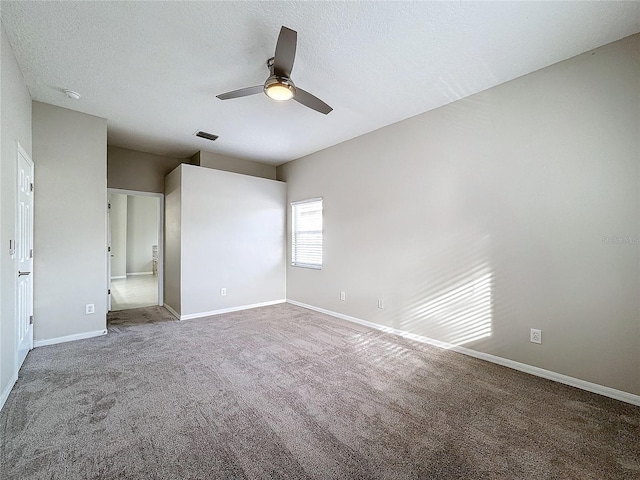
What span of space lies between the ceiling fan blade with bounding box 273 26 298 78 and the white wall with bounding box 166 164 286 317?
9.21 feet

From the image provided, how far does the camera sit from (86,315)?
341cm

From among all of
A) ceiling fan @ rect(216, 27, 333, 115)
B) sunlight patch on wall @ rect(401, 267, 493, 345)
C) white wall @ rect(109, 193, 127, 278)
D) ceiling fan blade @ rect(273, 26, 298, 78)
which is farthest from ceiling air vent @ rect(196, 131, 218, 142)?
white wall @ rect(109, 193, 127, 278)

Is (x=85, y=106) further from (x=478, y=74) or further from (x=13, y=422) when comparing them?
(x=478, y=74)

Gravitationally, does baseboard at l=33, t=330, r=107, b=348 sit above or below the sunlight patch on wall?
below

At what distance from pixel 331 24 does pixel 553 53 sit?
1.89 meters

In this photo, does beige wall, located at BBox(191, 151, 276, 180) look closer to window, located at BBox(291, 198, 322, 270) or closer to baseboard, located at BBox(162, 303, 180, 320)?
window, located at BBox(291, 198, 322, 270)

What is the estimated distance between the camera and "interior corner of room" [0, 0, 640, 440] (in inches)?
85.6

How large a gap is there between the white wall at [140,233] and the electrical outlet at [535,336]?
10.5m

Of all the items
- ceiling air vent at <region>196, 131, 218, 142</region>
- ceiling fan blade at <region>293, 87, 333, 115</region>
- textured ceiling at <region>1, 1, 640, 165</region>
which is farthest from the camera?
ceiling air vent at <region>196, 131, 218, 142</region>

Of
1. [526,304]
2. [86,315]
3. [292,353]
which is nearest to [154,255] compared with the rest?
[86,315]

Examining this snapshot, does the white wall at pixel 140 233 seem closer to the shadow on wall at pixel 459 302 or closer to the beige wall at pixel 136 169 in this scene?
the beige wall at pixel 136 169

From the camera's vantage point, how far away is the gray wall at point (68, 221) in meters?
3.13

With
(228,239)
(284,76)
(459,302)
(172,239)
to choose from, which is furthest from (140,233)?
(459,302)

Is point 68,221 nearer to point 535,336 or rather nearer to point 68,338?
point 68,338
